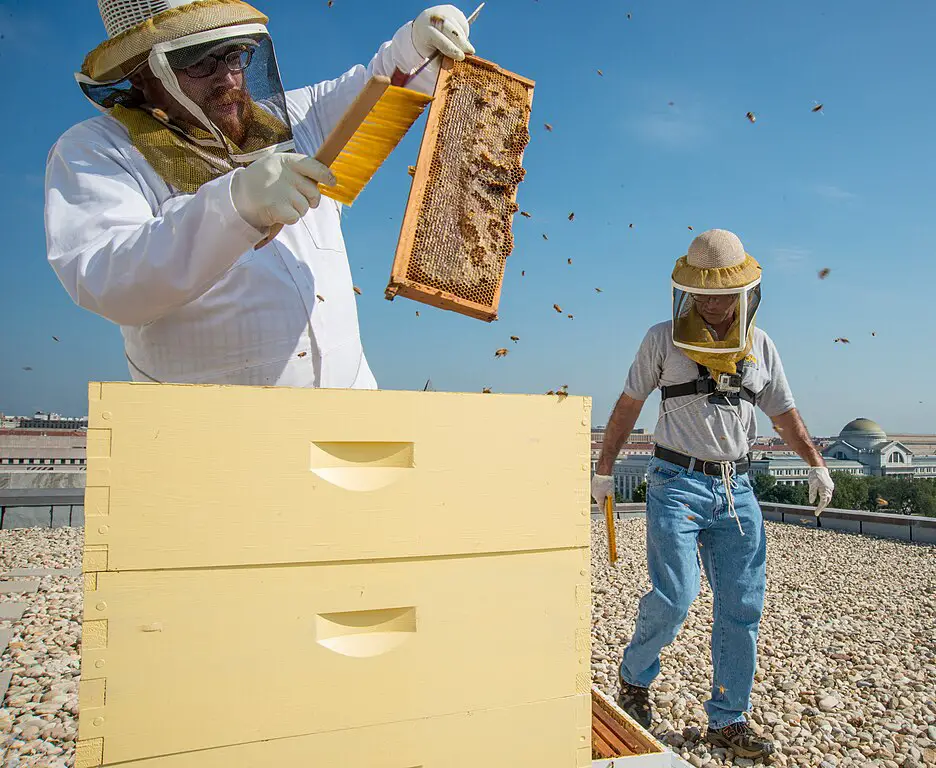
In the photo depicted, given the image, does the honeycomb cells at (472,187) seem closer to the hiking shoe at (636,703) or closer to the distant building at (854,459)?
the hiking shoe at (636,703)

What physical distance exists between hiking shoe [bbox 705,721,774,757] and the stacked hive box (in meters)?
1.74

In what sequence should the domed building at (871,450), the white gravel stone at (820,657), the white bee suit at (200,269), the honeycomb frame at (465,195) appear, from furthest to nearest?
the domed building at (871,450) < the white gravel stone at (820,657) < the honeycomb frame at (465,195) < the white bee suit at (200,269)

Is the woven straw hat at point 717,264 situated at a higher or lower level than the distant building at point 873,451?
higher

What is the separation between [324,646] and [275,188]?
928 mm

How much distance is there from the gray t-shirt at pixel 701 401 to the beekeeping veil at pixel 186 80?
6.57ft

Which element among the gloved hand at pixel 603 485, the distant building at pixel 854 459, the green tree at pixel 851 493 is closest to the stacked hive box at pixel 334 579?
the gloved hand at pixel 603 485

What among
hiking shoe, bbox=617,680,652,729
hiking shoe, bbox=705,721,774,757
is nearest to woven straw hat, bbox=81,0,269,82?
hiking shoe, bbox=617,680,652,729

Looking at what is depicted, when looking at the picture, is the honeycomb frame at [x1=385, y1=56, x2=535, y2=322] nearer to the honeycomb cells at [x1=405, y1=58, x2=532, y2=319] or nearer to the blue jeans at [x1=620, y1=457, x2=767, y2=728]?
the honeycomb cells at [x1=405, y1=58, x2=532, y2=319]

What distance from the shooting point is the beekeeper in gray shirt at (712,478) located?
112 inches

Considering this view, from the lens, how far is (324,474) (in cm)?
133

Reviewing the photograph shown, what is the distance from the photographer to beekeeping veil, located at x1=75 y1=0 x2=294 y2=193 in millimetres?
1647

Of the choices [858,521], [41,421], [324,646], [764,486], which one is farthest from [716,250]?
[41,421]

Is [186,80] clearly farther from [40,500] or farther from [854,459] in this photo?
[854,459]

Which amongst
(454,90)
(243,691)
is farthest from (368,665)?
(454,90)
